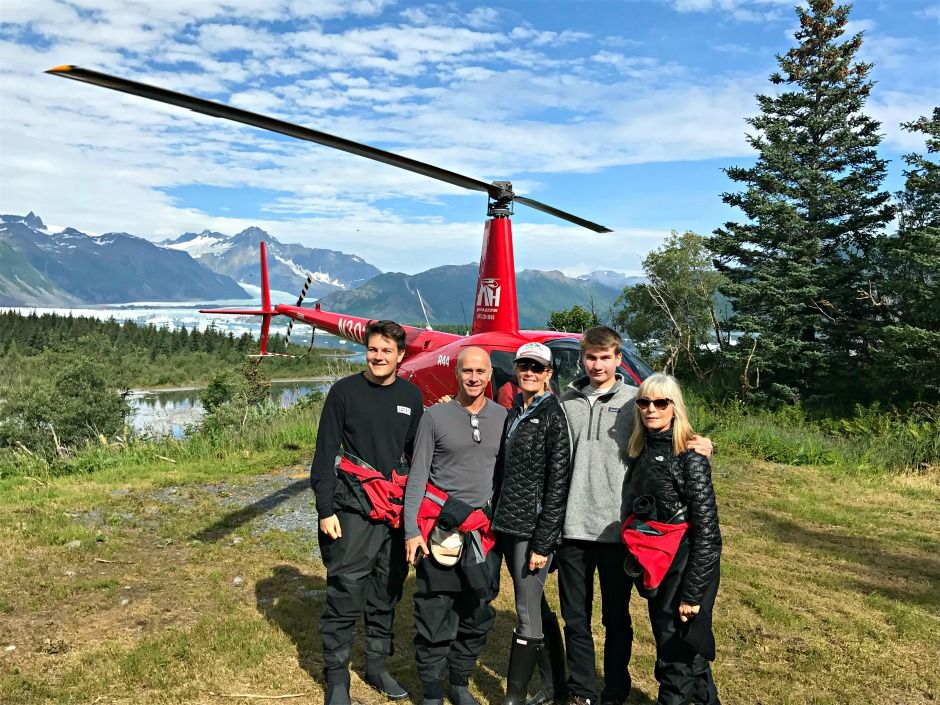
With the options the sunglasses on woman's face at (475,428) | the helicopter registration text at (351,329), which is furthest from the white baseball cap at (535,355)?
the helicopter registration text at (351,329)

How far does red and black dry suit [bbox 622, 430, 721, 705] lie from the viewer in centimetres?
272

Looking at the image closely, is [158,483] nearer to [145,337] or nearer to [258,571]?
[258,571]

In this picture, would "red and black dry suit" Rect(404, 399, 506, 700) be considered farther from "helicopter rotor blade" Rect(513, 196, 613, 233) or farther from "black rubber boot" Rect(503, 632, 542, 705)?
"helicopter rotor blade" Rect(513, 196, 613, 233)

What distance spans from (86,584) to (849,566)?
6.31 meters

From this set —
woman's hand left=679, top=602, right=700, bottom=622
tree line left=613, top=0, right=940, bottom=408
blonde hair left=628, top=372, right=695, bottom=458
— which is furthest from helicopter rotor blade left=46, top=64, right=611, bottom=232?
tree line left=613, top=0, right=940, bottom=408

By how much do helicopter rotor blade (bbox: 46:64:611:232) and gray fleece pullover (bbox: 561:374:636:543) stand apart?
282cm

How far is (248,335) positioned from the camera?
91062 mm

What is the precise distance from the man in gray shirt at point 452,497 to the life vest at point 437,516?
3 centimetres

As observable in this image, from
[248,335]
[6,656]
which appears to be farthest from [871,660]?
[248,335]

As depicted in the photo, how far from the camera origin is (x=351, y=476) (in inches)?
130

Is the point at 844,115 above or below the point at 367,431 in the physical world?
above

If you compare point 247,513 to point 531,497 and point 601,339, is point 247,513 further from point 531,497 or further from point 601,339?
point 601,339

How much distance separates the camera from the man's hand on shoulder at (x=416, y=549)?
310cm

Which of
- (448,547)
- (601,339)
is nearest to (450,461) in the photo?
(448,547)
